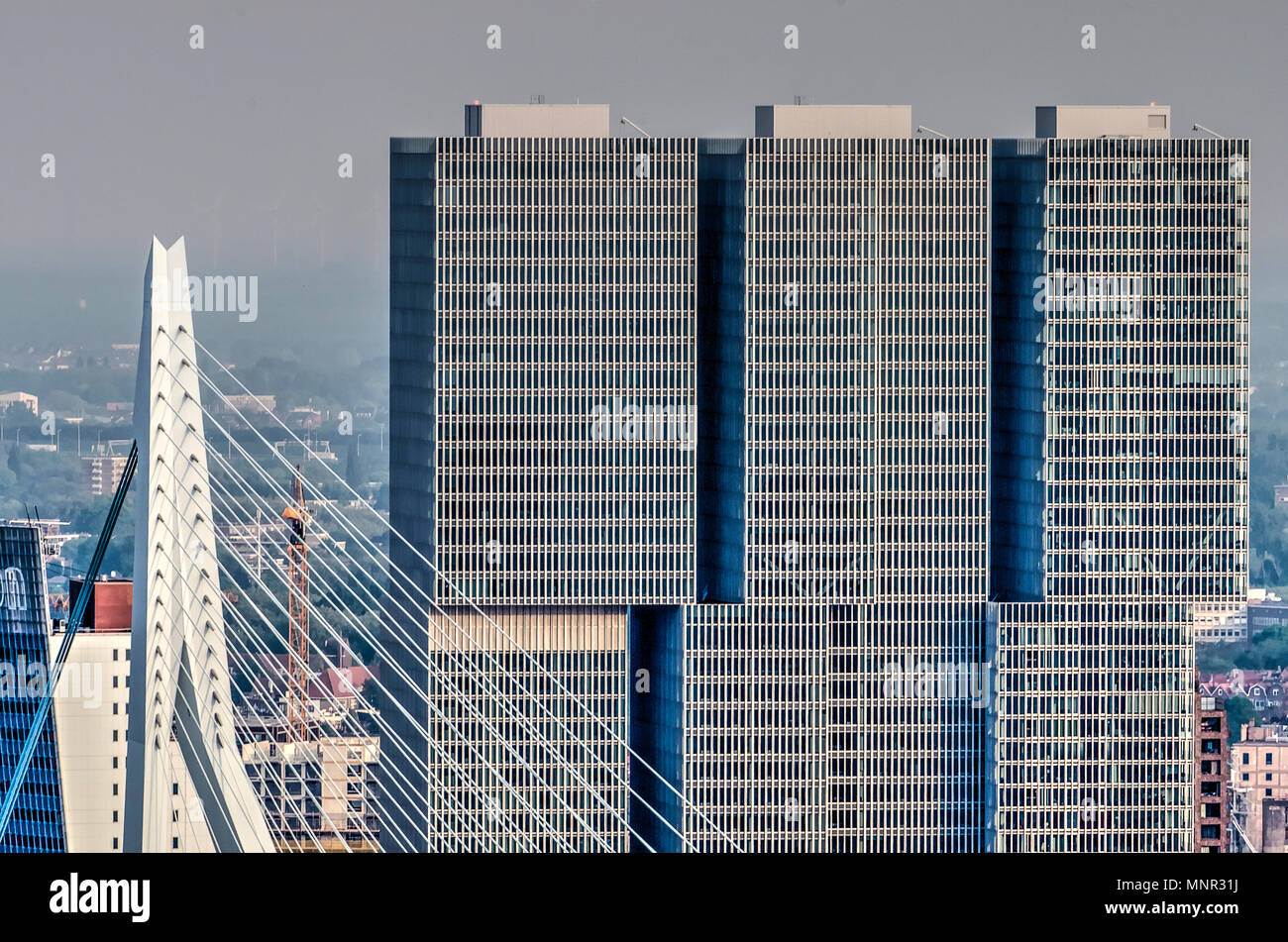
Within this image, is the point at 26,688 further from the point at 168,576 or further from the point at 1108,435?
the point at 168,576

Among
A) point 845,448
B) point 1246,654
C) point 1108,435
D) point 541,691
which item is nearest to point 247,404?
point 541,691

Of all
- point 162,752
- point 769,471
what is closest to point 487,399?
point 769,471

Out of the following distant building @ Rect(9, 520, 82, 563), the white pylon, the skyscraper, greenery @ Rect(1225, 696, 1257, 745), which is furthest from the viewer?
greenery @ Rect(1225, 696, 1257, 745)

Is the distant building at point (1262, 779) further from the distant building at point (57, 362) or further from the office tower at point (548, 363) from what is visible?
the distant building at point (57, 362)

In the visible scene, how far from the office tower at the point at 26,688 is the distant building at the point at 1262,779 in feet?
71.0

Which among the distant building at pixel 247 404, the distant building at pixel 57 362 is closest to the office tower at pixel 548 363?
the distant building at pixel 57 362

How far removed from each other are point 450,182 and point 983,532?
13.7 metres

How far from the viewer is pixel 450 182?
47.4 m

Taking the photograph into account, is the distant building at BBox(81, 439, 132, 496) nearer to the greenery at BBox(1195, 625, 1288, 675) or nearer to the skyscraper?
the skyscraper

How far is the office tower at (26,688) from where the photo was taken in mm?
36031

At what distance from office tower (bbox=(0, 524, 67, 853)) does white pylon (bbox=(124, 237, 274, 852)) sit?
892 inches

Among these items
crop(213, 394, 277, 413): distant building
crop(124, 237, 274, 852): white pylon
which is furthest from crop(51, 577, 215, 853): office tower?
crop(124, 237, 274, 852): white pylon

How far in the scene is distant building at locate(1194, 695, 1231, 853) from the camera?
48875mm
